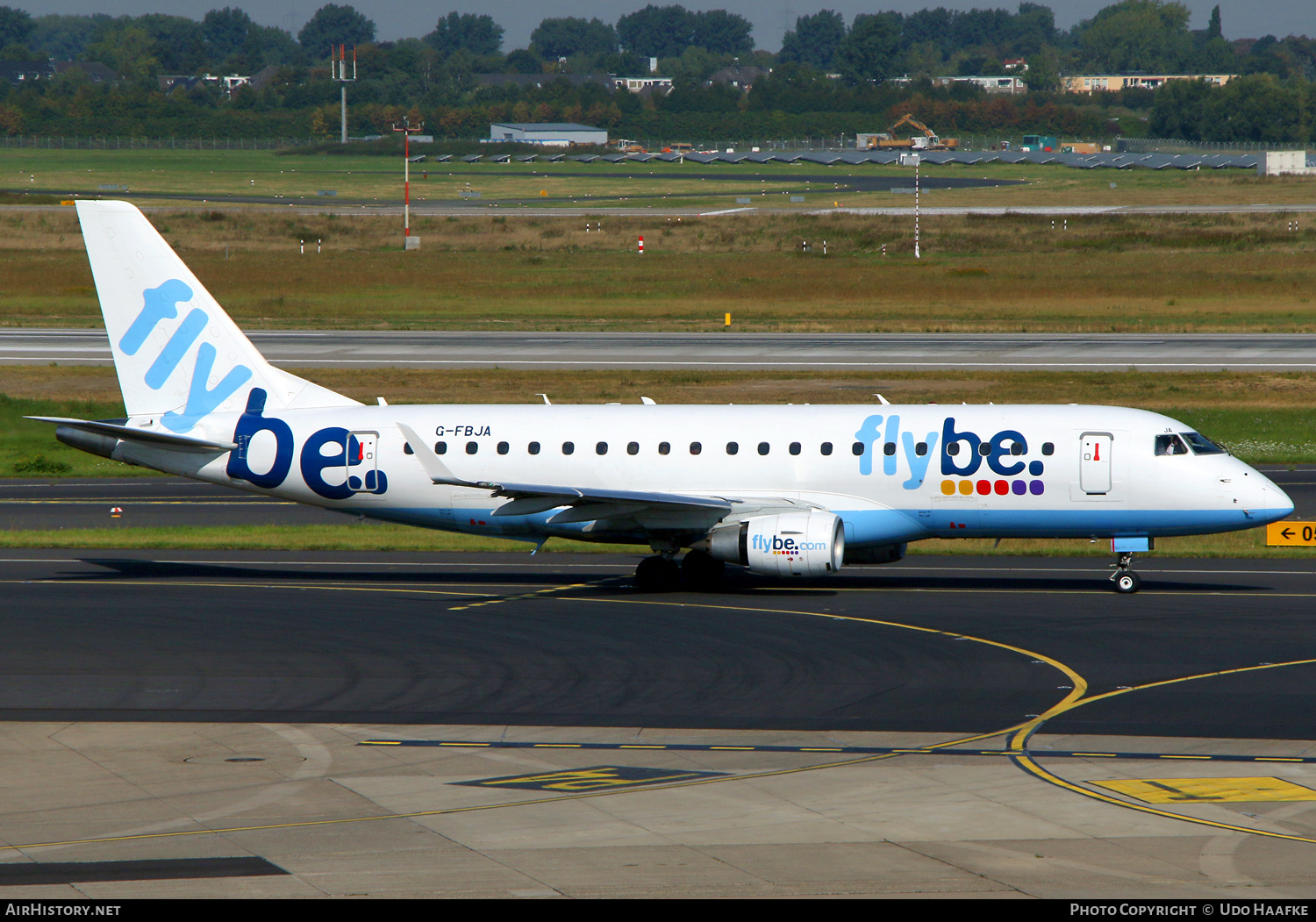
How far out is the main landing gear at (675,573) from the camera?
35969mm

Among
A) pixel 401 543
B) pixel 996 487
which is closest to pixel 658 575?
pixel 996 487

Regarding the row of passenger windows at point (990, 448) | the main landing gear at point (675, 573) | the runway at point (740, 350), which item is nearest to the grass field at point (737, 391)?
the runway at point (740, 350)

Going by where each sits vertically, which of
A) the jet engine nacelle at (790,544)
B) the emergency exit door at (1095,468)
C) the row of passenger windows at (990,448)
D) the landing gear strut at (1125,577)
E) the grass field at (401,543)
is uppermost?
the row of passenger windows at (990,448)

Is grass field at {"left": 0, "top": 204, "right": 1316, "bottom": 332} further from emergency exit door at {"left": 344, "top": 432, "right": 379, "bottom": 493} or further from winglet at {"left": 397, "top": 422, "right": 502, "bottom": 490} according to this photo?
emergency exit door at {"left": 344, "top": 432, "right": 379, "bottom": 493}

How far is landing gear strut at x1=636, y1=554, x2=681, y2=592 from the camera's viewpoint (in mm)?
35969

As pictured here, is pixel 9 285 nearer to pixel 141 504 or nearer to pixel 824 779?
pixel 141 504

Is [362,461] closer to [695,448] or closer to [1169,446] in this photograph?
[695,448]

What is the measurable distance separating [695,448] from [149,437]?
13.8 metres

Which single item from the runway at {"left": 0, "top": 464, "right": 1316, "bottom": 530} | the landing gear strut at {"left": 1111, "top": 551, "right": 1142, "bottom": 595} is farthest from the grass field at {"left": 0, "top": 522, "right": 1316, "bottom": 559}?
the landing gear strut at {"left": 1111, "top": 551, "right": 1142, "bottom": 595}

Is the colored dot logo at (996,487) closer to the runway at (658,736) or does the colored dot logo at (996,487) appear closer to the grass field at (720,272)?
the runway at (658,736)

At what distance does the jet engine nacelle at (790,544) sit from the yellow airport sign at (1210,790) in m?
13.3
